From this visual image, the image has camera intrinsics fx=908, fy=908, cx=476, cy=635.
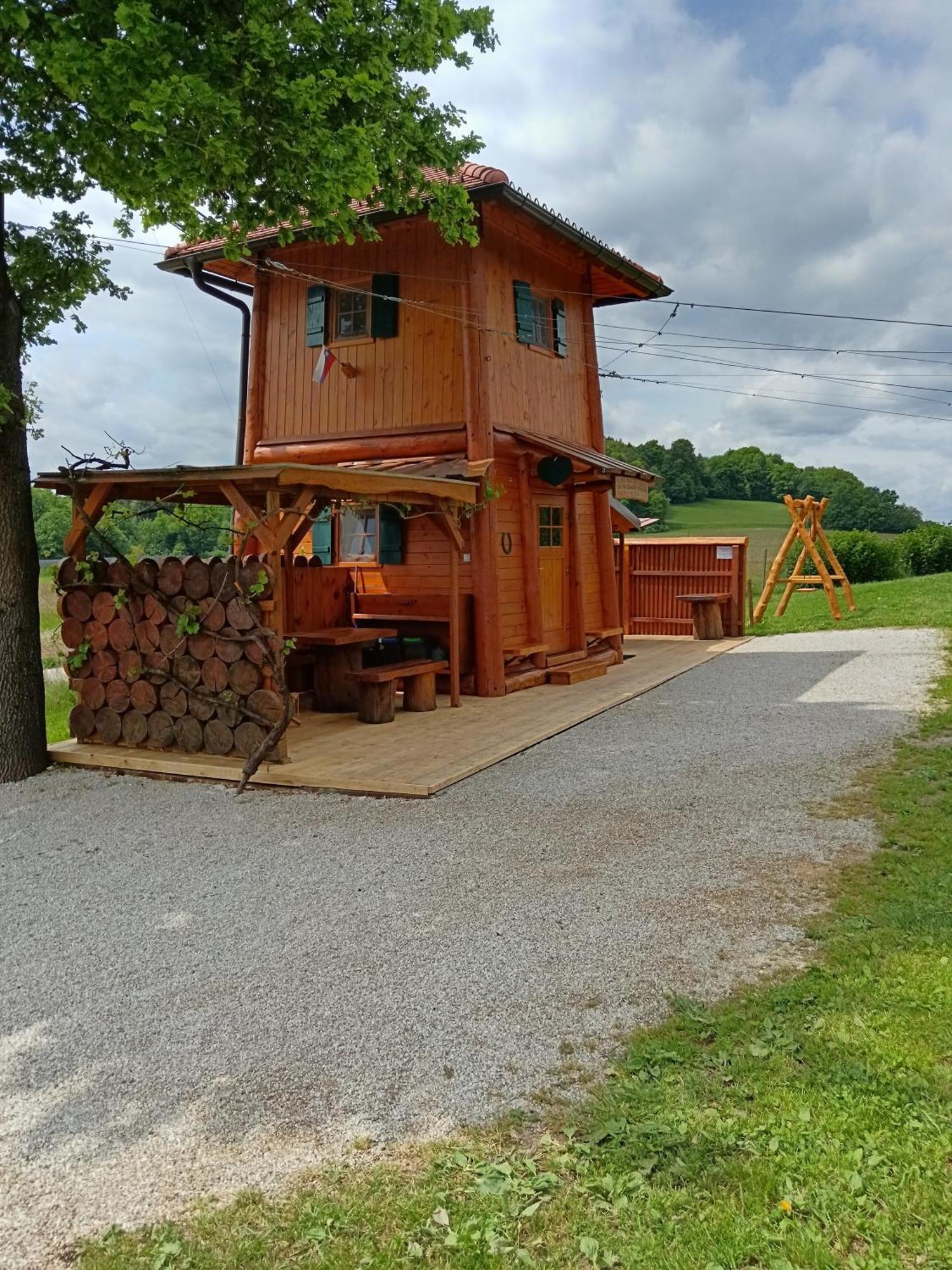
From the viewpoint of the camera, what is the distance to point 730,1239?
7.31ft

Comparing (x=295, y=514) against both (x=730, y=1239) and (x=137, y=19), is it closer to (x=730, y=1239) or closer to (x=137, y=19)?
(x=137, y=19)

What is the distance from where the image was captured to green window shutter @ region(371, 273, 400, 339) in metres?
11.3

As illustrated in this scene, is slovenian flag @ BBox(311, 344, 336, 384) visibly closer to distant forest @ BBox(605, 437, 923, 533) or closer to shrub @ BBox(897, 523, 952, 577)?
shrub @ BBox(897, 523, 952, 577)

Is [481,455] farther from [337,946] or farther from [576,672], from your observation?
[337,946]

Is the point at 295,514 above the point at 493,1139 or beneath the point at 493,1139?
above

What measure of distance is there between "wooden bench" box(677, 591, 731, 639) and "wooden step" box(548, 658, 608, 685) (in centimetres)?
496

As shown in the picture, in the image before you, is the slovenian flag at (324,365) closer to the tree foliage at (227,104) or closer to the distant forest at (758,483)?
the tree foliage at (227,104)

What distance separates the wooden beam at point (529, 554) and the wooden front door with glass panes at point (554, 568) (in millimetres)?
382

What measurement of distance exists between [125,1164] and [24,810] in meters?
4.58

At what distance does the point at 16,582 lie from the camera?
7.33 meters

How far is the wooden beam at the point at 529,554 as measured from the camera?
11.6 metres

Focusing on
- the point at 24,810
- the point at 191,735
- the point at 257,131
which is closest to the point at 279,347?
the point at 257,131

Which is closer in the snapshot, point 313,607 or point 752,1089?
point 752,1089

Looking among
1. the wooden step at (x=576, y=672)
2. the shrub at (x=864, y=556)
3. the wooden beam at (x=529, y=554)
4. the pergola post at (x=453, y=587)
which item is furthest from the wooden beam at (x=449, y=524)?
the shrub at (x=864, y=556)
